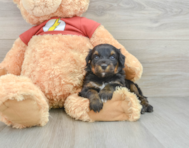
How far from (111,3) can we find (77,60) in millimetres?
739

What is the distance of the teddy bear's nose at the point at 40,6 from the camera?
3.88 ft

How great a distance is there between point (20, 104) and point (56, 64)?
1.39 ft

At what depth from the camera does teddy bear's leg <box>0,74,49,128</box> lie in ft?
2.94

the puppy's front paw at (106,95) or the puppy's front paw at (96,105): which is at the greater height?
the puppy's front paw at (106,95)

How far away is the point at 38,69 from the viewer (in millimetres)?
1236

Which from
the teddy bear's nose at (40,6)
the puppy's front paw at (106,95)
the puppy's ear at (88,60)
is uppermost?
the teddy bear's nose at (40,6)

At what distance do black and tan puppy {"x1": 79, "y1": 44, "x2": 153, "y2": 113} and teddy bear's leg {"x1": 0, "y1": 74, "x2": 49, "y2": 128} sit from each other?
0.32 m

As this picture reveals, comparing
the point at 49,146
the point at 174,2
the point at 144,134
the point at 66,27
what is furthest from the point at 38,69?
the point at 174,2

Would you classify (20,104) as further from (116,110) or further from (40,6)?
(40,6)

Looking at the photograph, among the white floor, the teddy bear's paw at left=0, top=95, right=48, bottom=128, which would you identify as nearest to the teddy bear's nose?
the teddy bear's paw at left=0, top=95, right=48, bottom=128

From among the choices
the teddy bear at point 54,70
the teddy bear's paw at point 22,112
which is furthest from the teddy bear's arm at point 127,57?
the teddy bear's paw at point 22,112

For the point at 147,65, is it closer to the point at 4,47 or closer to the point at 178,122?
the point at 178,122

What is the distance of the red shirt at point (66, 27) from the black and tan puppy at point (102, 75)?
235 mm

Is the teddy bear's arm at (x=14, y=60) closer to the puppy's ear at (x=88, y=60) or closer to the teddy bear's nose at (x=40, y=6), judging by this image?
the teddy bear's nose at (x=40, y=6)
